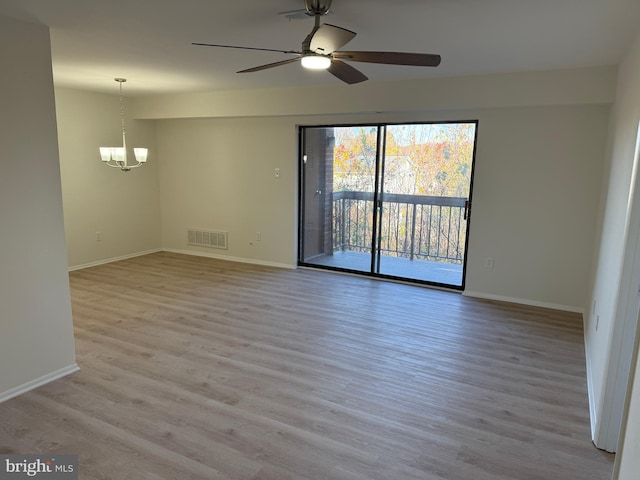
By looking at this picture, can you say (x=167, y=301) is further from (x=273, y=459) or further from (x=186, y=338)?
(x=273, y=459)

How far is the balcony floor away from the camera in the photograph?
5.32 metres

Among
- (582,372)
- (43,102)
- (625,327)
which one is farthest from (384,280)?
(43,102)

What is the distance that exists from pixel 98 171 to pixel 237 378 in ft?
14.3

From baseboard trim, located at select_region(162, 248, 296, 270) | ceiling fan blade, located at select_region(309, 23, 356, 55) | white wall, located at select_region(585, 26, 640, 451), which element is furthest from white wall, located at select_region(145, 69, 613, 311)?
ceiling fan blade, located at select_region(309, 23, 356, 55)

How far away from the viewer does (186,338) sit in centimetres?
372

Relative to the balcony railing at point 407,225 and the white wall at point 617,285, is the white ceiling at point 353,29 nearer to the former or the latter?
the white wall at point 617,285

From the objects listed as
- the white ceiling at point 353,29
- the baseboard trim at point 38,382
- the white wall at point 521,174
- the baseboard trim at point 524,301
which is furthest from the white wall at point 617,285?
the baseboard trim at point 38,382

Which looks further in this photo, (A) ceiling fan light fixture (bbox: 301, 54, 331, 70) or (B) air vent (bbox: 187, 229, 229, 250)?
(B) air vent (bbox: 187, 229, 229, 250)

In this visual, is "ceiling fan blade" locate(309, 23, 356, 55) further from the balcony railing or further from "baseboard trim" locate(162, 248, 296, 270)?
"baseboard trim" locate(162, 248, 296, 270)

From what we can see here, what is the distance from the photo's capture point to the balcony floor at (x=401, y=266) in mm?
5324

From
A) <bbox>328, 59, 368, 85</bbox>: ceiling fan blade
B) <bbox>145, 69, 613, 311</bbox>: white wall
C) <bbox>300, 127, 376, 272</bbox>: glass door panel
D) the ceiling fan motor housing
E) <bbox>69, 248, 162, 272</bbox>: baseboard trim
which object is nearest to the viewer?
the ceiling fan motor housing

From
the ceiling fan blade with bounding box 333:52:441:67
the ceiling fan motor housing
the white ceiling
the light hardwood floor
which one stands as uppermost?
the white ceiling

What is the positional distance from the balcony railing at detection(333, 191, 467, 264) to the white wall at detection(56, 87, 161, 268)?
311cm

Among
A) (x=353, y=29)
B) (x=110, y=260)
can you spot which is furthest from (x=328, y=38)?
(x=110, y=260)
